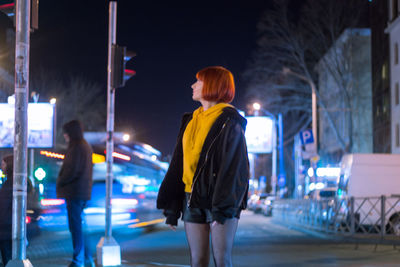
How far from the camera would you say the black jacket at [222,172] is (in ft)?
12.8

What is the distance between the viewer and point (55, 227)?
1478cm

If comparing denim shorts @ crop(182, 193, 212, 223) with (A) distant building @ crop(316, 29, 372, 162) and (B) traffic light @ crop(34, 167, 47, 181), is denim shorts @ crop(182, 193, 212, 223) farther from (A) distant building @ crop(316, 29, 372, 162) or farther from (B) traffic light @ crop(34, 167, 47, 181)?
(A) distant building @ crop(316, 29, 372, 162)

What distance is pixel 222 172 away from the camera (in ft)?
13.0

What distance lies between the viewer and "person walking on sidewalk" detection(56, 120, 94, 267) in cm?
824

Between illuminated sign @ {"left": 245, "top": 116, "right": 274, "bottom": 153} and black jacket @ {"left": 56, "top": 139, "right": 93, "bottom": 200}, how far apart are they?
115ft

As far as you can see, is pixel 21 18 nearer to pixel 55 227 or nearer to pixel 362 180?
pixel 55 227

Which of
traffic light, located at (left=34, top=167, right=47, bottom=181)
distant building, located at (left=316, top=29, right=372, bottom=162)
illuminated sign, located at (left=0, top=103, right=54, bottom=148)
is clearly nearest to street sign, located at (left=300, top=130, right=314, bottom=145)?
distant building, located at (left=316, top=29, right=372, bottom=162)

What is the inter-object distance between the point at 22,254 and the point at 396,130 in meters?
38.9

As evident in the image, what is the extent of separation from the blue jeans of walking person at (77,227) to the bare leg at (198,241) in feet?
14.3

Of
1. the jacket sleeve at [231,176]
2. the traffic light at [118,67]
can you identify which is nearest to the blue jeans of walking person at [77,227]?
the traffic light at [118,67]

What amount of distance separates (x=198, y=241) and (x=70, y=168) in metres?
4.59

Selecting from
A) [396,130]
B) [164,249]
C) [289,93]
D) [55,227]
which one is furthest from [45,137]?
[289,93]

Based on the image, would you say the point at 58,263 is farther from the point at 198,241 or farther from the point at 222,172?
the point at 222,172

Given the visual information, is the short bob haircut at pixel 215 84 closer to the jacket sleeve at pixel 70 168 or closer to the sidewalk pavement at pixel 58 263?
the jacket sleeve at pixel 70 168
